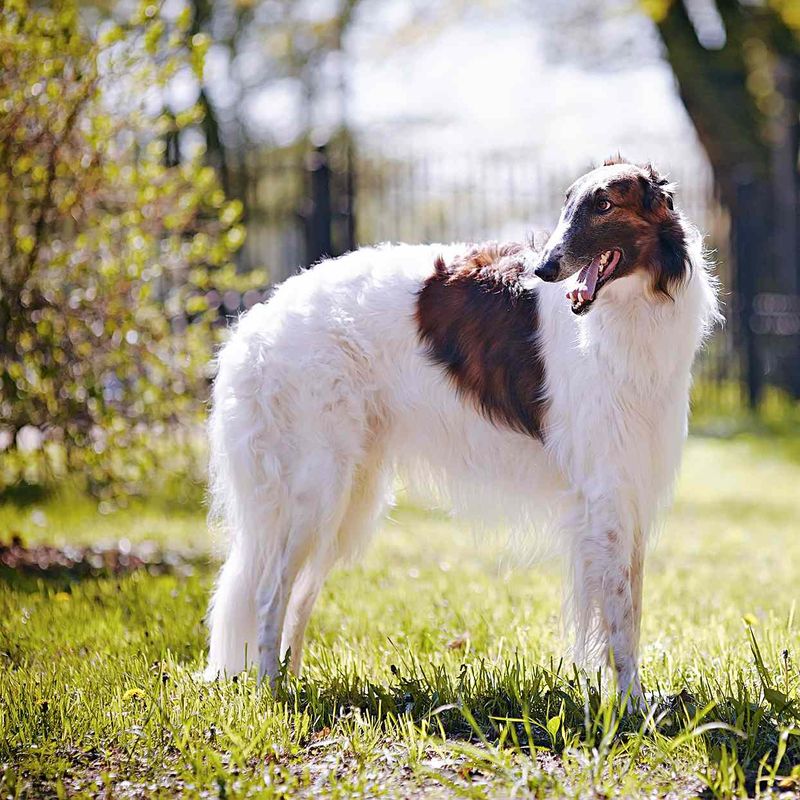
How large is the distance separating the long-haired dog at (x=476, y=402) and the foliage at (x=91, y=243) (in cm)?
263

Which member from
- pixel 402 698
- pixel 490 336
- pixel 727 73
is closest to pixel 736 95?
pixel 727 73

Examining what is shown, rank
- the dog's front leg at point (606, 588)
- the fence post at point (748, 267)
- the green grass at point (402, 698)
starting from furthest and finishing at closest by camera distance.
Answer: the fence post at point (748, 267)
the dog's front leg at point (606, 588)
the green grass at point (402, 698)

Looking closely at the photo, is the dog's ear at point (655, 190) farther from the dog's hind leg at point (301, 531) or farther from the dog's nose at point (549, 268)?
the dog's hind leg at point (301, 531)

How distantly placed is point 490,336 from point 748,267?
35.7ft

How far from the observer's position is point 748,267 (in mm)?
14031

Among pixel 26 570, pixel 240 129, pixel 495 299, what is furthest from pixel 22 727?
pixel 240 129

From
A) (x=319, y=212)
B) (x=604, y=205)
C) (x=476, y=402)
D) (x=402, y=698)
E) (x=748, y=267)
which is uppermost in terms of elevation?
(x=319, y=212)

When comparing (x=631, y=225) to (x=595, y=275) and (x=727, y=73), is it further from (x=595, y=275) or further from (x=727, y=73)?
(x=727, y=73)

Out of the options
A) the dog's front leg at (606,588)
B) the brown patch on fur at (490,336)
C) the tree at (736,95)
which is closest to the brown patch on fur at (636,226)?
the brown patch on fur at (490,336)

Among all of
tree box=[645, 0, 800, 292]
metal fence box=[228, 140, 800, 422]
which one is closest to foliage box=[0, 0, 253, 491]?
metal fence box=[228, 140, 800, 422]

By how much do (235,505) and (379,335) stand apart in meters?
0.89

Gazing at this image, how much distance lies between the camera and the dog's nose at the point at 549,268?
11.7ft

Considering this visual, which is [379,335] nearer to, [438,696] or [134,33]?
[438,696]

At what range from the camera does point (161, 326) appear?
7.21 m
